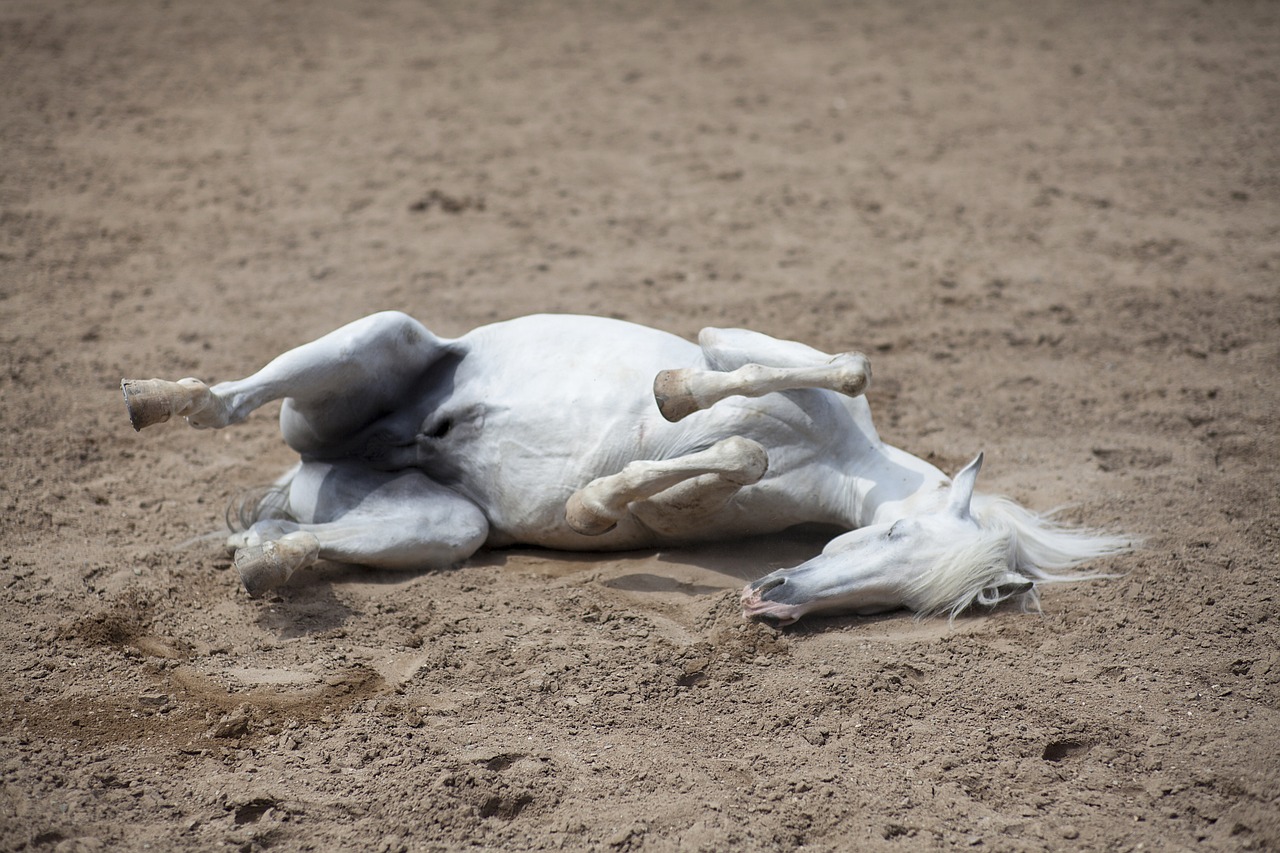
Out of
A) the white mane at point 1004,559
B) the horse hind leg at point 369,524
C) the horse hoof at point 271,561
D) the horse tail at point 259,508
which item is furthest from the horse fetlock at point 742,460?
the horse tail at point 259,508

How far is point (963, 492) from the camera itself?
3.04 meters

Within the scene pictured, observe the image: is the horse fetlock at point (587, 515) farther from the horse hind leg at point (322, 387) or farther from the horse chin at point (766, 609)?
the horse hind leg at point (322, 387)

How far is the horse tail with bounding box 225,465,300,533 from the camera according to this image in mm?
3486

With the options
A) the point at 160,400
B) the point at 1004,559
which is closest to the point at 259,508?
the point at 160,400

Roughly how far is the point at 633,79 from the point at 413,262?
2727 millimetres

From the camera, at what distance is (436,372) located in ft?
11.5

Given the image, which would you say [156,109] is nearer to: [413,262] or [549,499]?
[413,262]

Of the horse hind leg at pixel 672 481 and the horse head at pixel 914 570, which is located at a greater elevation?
the horse hind leg at pixel 672 481

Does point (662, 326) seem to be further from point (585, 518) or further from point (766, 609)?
point (766, 609)

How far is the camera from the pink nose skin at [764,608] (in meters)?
2.94

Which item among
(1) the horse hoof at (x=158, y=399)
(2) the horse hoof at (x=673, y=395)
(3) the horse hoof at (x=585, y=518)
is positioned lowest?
(3) the horse hoof at (x=585, y=518)

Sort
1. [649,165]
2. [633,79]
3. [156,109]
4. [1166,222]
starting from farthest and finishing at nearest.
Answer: [633,79], [156,109], [649,165], [1166,222]

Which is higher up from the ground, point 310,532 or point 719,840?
point 310,532

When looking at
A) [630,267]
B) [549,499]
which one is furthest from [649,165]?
[549,499]
